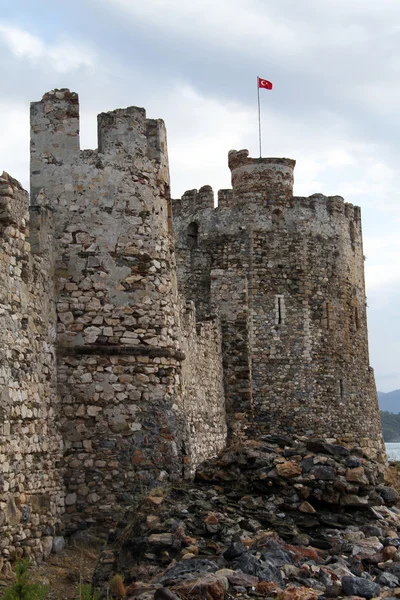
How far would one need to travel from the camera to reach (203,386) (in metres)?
19.7

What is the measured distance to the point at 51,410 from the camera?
41.1ft

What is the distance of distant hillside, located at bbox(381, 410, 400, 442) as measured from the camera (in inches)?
5182

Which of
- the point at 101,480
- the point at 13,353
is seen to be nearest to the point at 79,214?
the point at 13,353

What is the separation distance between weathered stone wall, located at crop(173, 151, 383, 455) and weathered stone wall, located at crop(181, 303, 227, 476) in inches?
129

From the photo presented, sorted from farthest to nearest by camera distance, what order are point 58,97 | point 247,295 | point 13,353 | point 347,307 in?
point 347,307
point 247,295
point 58,97
point 13,353

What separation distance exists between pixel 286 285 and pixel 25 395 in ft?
49.9

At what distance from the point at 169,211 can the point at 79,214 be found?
58.5 inches

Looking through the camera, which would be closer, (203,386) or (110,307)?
(110,307)

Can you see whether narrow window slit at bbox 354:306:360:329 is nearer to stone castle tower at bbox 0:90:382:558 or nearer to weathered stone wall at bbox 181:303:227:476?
weathered stone wall at bbox 181:303:227:476

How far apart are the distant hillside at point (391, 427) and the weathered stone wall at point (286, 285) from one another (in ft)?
331

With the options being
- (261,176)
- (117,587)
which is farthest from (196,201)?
(117,587)

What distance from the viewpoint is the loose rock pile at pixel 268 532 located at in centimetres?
936

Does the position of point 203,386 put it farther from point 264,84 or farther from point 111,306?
point 264,84

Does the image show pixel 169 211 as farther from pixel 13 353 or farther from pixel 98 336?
pixel 13 353
